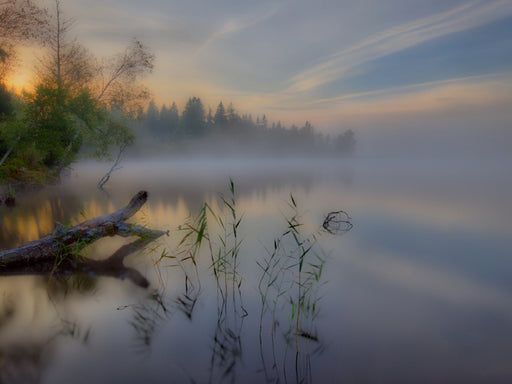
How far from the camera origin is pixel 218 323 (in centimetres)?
548

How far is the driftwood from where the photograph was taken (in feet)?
23.9

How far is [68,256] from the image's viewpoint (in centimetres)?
805

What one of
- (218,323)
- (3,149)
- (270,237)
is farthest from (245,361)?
(3,149)

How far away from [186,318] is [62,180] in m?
31.5

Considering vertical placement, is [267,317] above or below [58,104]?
below

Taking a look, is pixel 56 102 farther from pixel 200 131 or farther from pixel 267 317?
pixel 200 131

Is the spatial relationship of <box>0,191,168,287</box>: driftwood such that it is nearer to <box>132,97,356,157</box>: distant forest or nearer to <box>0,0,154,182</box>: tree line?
<box>0,0,154,182</box>: tree line

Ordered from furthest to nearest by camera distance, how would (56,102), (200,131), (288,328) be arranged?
(200,131)
(56,102)
(288,328)

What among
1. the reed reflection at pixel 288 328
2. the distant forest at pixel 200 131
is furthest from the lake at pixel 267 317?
the distant forest at pixel 200 131

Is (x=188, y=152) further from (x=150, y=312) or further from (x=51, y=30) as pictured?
(x=150, y=312)

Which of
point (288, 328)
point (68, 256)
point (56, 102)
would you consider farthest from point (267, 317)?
point (56, 102)

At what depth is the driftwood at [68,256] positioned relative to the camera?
23.9ft

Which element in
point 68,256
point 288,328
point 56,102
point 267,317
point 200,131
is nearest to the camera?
point 288,328

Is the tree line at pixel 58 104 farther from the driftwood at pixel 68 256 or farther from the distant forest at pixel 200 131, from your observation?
the distant forest at pixel 200 131
